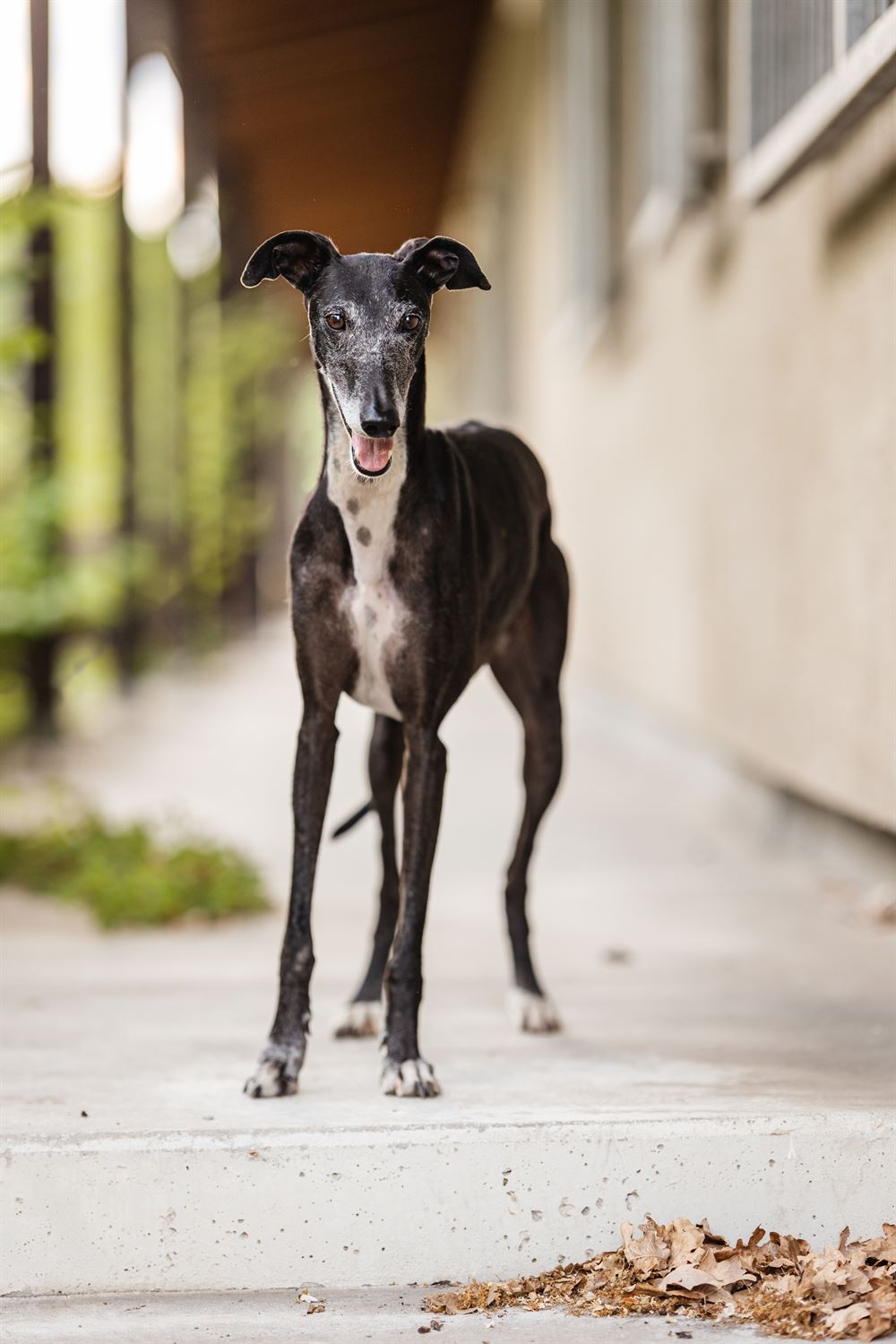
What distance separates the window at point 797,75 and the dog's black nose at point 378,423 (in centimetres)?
143

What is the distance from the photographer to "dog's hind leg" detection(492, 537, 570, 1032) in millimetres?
3602

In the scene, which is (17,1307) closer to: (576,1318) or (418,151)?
(576,1318)

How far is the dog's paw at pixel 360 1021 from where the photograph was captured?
3.39 m

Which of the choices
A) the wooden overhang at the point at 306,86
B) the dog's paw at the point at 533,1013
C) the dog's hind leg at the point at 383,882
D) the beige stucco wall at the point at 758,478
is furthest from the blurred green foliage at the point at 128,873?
the wooden overhang at the point at 306,86

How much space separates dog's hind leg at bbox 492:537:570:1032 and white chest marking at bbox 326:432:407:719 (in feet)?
2.32

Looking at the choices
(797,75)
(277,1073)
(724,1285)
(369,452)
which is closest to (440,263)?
(369,452)

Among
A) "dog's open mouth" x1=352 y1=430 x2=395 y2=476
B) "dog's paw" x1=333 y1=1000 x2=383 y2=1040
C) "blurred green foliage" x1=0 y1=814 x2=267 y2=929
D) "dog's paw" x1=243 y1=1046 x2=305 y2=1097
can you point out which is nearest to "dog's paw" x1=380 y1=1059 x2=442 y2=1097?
"dog's paw" x1=243 y1=1046 x2=305 y2=1097

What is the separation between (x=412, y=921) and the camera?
2.96 m

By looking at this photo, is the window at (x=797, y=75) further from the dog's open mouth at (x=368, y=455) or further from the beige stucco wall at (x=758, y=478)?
the dog's open mouth at (x=368, y=455)

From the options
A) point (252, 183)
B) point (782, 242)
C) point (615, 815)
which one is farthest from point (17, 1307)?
point (252, 183)

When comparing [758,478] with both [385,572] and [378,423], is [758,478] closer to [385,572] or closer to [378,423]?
[385,572]

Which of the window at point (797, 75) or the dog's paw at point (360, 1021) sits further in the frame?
the window at point (797, 75)

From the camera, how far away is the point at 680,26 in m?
6.11

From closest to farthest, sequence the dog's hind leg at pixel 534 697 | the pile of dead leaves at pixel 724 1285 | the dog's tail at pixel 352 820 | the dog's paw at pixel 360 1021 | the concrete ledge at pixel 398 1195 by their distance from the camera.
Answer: the pile of dead leaves at pixel 724 1285
the concrete ledge at pixel 398 1195
the dog's paw at pixel 360 1021
the dog's hind leg at pixel 534 697
the dog's tail at pixel 352 820
